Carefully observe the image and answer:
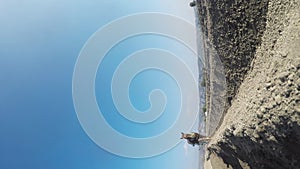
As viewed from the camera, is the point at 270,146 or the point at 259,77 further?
the point at 259,77

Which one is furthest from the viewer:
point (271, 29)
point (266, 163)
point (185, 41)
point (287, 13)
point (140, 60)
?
point (185, 41)

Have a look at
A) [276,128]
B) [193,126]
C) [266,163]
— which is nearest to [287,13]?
[276,128]

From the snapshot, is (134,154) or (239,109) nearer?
(239,109)

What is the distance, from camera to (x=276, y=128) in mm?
5473

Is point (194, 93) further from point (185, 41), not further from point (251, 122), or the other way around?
point (251, 122)

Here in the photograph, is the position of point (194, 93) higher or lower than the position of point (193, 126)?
higher

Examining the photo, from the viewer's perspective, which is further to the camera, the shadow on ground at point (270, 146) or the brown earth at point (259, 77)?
the shadow on ground at point (270, 146)

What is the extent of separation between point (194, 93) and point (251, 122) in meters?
5.51

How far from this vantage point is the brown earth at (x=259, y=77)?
5.12 metres

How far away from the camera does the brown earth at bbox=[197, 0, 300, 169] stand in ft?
16.8

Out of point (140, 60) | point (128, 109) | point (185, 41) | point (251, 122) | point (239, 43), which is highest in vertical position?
point (185, 41)

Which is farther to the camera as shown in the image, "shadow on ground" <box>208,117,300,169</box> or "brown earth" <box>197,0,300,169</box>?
"shadow on ground" <box>208,117,300,169</box>

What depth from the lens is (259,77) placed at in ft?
21.6

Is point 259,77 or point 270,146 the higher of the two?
point 259,77
